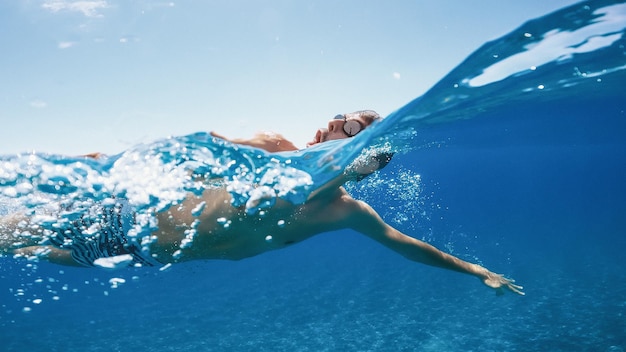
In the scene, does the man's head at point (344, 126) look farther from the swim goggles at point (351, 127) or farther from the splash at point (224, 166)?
the splash at point (224, 166)

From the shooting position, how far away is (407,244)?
513 centimetres

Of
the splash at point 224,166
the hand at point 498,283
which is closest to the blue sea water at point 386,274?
the splash at point 224,166

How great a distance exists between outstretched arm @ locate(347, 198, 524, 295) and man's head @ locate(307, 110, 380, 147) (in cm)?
111

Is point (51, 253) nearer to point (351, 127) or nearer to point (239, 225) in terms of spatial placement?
point (239, 225)

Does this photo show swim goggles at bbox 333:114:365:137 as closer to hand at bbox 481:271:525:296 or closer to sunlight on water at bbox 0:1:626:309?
sunlight on water at bbox 0:1:626:309

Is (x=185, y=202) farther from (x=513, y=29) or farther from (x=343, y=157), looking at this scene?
(x=513, y=29)

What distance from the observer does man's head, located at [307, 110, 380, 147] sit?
17.7 feet

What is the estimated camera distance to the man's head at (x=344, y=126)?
5.39 m

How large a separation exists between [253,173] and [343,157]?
1.54 meters

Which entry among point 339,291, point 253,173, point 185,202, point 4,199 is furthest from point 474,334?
point 4,199

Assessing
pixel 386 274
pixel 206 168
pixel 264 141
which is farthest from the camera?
pixel 386 274

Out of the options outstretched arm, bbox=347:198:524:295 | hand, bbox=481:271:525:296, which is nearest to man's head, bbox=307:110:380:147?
outstretched arm, bbox=347:198:524:295

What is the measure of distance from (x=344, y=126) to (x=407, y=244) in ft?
6.24

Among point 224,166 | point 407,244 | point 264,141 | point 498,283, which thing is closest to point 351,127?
point 264,141
